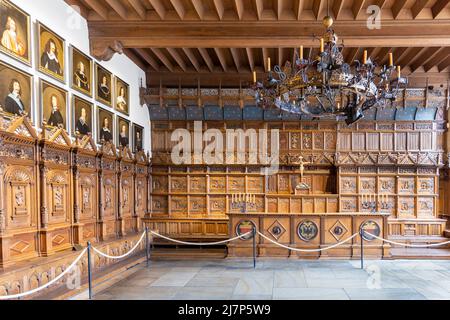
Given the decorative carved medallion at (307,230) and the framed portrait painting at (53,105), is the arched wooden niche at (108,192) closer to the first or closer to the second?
the framed portrait painting at (53,105)

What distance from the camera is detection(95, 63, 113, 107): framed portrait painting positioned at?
302 inches

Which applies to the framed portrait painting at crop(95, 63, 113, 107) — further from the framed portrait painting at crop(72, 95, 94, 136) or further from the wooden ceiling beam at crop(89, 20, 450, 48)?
the wooden ceiling beam at crop(89, 20, 450, 48)

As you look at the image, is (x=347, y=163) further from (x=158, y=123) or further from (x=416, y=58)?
(x=158, y=123)

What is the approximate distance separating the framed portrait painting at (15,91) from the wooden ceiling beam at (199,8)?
10.5 ft

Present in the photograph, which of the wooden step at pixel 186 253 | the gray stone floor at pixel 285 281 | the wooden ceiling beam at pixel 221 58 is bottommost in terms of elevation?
the wooden step at pixel 186 253

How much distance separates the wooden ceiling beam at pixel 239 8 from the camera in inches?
249

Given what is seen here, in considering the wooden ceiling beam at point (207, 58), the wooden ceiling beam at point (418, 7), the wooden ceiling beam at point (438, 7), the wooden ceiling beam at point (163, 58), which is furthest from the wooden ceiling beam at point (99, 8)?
the wooden ceiling beam at point (438, 7)

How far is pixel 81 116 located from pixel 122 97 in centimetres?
228

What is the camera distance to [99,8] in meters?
6.81

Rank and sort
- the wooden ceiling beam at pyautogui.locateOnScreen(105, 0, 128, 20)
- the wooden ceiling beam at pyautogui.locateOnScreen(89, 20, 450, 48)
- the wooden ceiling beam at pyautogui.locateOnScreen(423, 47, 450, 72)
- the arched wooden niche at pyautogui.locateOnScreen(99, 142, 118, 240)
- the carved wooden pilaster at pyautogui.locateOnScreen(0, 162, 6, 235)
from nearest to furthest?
the carved wooden pilaster at pyautogui.locateOnScreen(0, 162, 6, 235), the wooden ceiling beam at pyautogui.locateOnScreen(105, 0, 128, 20), the wooden ceiling beam at pyautogui.locateOnScreen(89, 20, 450, 48), the arched wooden niche at pyautogui.locateOnScreen(99, 142, 118, 240), the wooden ceiling beam at pyautogui.locateOnScreen(423, 47, 450, 72)

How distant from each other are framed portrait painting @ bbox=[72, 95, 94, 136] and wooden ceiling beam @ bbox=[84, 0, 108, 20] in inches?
71.7

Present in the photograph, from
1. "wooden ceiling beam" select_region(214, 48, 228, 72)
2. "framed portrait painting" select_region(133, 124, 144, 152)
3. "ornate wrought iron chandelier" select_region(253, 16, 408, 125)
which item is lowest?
"framed portrait painting" select_region(133, 124, 144, 152)

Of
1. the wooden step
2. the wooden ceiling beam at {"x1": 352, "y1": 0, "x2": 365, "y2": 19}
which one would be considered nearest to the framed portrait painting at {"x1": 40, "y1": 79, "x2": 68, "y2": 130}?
the wooden step

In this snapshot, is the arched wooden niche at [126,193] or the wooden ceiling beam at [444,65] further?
the wooden ceiling beam at [444,65]
